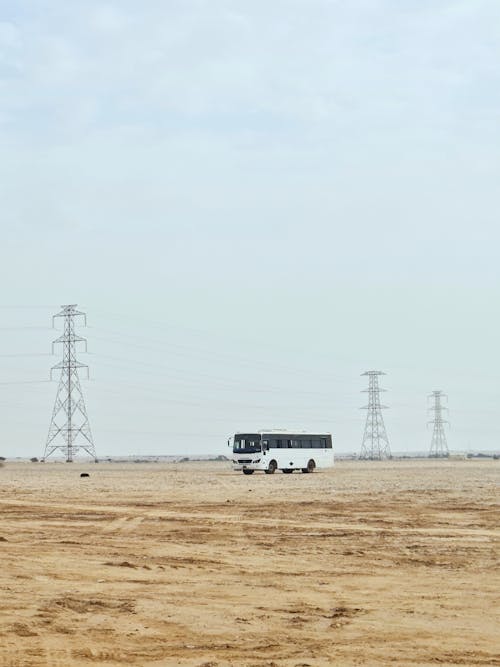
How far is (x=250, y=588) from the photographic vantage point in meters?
15.9

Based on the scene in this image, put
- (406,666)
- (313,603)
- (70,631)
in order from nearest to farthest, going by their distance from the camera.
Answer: (406,666)
(70,631)
(313,603)

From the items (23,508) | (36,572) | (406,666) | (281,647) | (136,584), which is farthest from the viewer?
(23,508)

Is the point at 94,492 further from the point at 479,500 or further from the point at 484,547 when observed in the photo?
the point at 484,547

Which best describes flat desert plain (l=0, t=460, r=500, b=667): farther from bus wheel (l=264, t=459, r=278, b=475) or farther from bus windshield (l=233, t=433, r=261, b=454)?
bus wheel (l=264, t=459, r=278, b=475)

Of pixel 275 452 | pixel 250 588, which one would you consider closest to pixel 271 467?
pixel 275 452

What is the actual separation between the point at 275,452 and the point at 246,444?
222cm

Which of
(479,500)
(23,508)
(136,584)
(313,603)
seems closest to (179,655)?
(313,603)

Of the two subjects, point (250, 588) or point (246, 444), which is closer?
point (250, 588)

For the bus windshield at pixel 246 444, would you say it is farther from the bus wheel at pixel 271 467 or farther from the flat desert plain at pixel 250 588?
the flat desert plain at pixel 250 588

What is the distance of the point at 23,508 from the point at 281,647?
78.6 ft

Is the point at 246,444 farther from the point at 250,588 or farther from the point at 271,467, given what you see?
the point at 250,588

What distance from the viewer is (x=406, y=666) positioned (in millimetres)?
10453

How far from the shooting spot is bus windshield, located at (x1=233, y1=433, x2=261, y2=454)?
76.7 metres

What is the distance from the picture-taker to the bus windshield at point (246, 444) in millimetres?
76688
